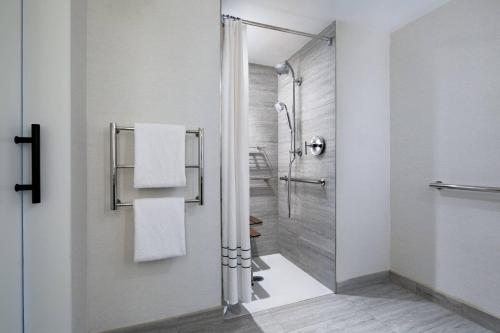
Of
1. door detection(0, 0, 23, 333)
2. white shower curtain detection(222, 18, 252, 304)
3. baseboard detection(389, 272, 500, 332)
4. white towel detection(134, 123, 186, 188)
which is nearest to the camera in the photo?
door detection(0, 0, 23, 333)

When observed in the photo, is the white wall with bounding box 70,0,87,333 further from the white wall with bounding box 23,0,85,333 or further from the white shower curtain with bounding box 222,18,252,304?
the white shower curtain with bounding box 222,18,252,304

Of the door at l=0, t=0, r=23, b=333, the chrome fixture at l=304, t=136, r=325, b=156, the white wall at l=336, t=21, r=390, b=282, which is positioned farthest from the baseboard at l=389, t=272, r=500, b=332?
the door at l=0, t=0, r=23, b=333

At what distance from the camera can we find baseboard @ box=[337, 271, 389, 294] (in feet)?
6.15

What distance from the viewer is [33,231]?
0.98 meters

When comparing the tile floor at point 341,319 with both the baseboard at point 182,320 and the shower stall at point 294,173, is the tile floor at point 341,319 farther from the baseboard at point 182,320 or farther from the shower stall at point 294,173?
Answer: the shower stall at point 294,173

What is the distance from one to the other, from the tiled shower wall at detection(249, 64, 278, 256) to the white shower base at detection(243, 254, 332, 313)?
35 centimetres

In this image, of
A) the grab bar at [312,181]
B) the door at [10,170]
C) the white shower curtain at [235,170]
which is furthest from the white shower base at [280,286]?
the door at [10,170]

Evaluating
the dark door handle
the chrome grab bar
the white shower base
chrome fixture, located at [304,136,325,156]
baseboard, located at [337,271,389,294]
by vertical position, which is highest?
chrome fixture, located at [304,136,325,156]

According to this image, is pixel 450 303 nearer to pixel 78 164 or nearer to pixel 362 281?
pixel 362 281

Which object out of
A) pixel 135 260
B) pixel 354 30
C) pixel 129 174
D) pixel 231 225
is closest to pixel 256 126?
pixel 354 30

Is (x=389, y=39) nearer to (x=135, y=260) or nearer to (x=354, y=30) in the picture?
(x=354, y=30)

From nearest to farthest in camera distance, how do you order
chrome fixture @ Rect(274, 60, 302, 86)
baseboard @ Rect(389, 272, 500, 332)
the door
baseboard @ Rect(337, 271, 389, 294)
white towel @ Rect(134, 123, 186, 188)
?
the door
white towel @ Rect(134, 123, 186, 188)
baseboard @ Rect(389, 272, 500, 332)
baseboard @ Rect(337, 271, 389, 294)
chrome fixture @ Rect(274, 60, 302, 86)

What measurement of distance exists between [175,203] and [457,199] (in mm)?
1946

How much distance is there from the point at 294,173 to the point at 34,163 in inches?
82.8
